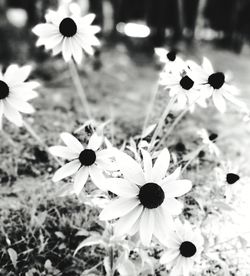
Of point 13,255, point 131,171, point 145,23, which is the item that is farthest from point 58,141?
point 145,23

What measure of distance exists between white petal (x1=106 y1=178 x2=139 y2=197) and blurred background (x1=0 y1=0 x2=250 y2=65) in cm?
340

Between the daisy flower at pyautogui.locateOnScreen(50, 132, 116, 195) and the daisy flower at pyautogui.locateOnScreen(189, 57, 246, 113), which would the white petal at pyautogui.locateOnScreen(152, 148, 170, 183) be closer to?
the daisy flower at pyautogui.locateOnScreen(50, 132, 116, 195)

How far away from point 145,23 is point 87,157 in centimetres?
602

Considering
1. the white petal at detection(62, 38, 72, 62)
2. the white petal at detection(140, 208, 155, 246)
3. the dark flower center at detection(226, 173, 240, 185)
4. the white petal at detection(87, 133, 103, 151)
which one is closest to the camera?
the white petal at detection(140, 208, 155, 246)

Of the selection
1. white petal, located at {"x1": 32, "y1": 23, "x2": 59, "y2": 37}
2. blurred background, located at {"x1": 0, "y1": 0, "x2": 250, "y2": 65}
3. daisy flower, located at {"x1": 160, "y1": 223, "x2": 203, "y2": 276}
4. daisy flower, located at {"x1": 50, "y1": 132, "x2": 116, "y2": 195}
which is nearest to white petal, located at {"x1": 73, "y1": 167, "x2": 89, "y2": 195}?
daisy flower, located at {"x1": 50, "y1": 132, "x2": 116, "y2": 195}

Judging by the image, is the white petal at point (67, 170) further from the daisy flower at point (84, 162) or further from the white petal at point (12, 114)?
the white petal at point (12, 114)

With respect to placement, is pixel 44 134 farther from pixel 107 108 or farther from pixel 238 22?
pixel 238 22

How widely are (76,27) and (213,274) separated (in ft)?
3.47

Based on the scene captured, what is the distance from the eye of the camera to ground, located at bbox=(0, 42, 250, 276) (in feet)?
5.69

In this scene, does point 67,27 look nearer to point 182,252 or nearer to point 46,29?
point 46,29

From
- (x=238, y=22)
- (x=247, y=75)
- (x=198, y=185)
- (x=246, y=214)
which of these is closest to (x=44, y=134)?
(x=198, y=185)

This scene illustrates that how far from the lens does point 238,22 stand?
8.05 m

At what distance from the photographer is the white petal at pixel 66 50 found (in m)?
1.38

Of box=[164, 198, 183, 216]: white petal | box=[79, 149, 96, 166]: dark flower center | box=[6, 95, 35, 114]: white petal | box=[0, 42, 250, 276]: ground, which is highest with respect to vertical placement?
box=[6, 95, 35, 114]: white petal
